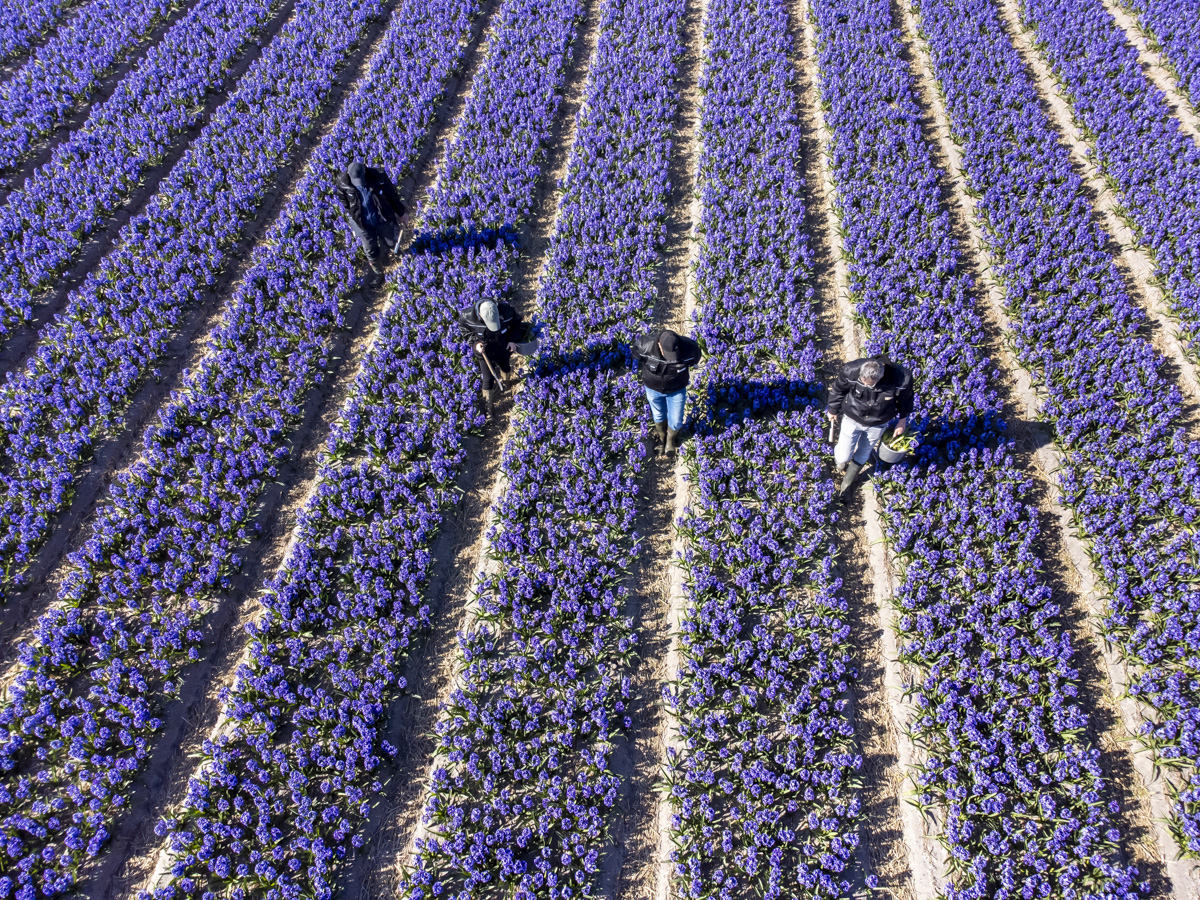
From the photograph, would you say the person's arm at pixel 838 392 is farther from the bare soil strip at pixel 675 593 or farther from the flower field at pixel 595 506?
the bare soil strip at pixel 675 593

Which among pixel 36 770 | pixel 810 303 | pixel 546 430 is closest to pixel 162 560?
pixel 36 770

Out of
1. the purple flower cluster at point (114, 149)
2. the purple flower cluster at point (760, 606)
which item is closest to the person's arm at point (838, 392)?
the purple flower cluster at point (760, 606)

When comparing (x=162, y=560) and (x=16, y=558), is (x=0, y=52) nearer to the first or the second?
(x=16, y=558)

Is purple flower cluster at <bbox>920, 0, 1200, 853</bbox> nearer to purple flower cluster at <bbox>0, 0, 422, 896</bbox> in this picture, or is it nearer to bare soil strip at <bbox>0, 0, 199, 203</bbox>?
purple flower cluster at <bbox>0, 0, 422, 896</bbox>

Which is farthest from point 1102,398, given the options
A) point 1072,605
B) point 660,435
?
point 660,435

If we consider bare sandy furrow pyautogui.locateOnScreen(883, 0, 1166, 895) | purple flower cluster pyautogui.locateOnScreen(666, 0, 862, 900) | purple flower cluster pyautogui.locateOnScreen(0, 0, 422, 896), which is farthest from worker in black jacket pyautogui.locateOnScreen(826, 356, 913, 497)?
purple flower cluster pyautogui.locateOnScreen(0, 0, 422, 896)

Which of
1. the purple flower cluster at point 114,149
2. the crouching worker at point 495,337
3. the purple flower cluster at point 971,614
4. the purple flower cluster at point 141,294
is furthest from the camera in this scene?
the purple flower cluster at point 114,149
